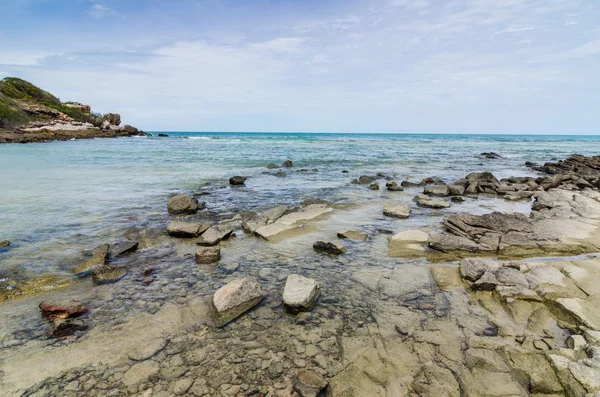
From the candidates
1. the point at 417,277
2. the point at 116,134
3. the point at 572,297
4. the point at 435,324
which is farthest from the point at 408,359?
the point at 116,134

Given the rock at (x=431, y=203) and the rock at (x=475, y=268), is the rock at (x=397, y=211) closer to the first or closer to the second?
the rock at (x=431, y=203)

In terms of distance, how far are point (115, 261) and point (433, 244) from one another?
270 inches

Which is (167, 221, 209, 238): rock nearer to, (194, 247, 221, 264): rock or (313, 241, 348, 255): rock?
(194, 247, 221, 264): rock

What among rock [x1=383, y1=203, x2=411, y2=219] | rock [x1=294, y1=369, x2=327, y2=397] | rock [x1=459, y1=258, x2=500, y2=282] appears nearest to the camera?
rock [x1=294, y1=369, x2=327, y2=397]

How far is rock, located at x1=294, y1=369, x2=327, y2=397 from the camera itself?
3.10 m

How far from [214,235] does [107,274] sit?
7.79ft

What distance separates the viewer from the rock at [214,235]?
720cm

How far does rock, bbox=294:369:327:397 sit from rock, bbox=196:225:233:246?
4.46 meters

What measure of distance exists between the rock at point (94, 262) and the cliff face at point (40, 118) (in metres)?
48.4

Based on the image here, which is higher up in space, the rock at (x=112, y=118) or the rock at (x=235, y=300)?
the rock at (x=112, y=118)

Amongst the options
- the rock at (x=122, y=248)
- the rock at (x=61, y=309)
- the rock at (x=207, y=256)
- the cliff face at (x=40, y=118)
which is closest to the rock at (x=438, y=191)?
the rock at (x=207, y=256)

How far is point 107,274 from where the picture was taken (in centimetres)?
557

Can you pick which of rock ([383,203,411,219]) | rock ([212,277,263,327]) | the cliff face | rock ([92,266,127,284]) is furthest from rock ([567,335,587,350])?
the cliff face

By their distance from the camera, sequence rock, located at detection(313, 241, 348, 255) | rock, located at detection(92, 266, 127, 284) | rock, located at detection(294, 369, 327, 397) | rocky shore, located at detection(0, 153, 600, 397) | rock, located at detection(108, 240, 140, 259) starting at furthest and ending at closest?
rock, located at detection(313, 241, 348, 255) < rock, located at detection(108, 240, 140, 259) < rock, located at detection(92, 266, 127, 284) < rocky shore, located at detection(0, 153, 600, 397) < rock, located at detection(294, 369, 327, 397)
